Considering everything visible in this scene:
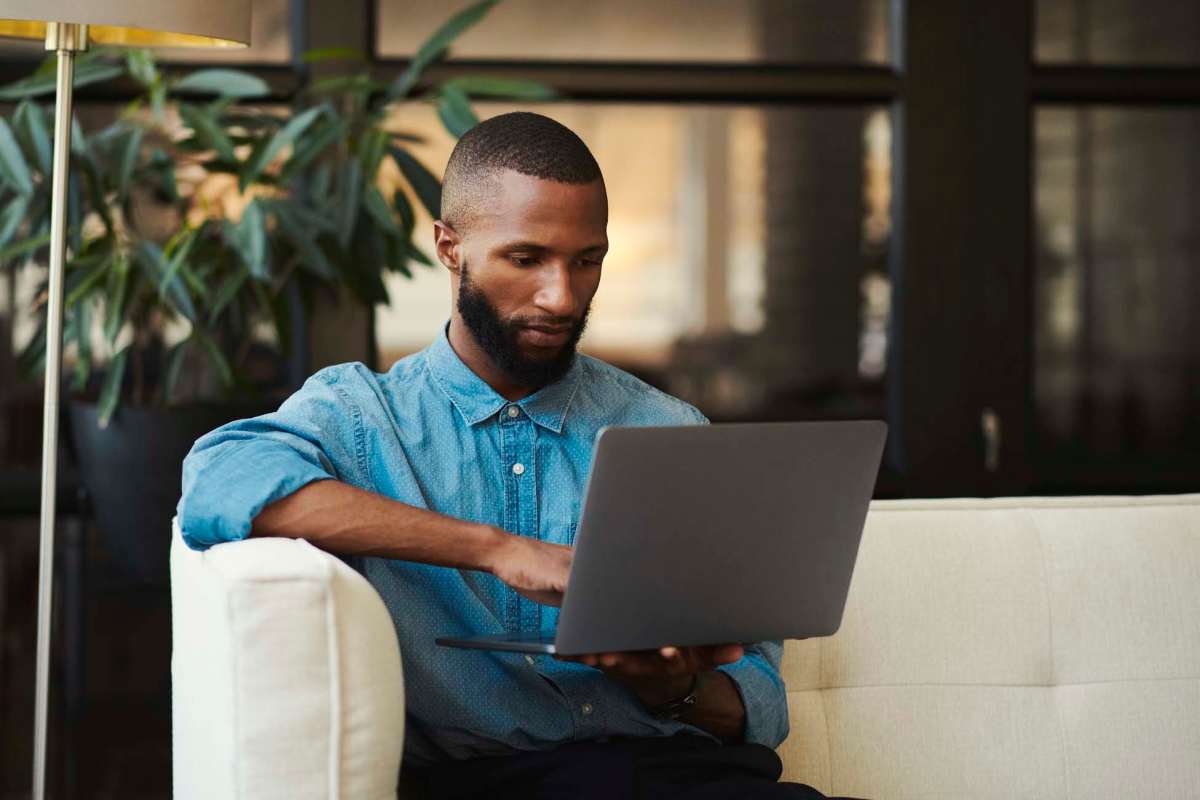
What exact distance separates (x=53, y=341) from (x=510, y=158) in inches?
32.2

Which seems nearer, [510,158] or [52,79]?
[510,158]

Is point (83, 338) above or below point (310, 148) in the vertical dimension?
below

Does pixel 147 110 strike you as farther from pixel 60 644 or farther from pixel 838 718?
pixel 838 718

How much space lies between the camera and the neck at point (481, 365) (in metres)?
1.78

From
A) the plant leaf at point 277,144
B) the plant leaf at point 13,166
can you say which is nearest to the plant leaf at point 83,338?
the plant leaf at point 13,166

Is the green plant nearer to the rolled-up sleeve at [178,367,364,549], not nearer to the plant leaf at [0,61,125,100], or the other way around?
the plant leaf at [0,61,125,100]

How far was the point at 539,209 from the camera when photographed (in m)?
1.68

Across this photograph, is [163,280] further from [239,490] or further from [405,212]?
[239,490]

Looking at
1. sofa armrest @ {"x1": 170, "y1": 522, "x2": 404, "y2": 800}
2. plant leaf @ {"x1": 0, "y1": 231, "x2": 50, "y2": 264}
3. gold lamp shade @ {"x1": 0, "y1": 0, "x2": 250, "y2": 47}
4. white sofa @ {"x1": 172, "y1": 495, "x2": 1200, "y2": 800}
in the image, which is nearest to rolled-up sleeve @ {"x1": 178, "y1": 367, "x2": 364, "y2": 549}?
sofa armrest @ {"x1": 170, "y1": 522, "x2": 404, "y2": 800}

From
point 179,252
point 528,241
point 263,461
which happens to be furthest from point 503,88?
point 263,461

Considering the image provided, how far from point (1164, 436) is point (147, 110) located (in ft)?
7.32

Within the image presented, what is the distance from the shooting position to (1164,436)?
133 inches

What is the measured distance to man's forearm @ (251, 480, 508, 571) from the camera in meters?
1.53

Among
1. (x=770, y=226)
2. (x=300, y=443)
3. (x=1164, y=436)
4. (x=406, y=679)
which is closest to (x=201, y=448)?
(x=300, y=443)
